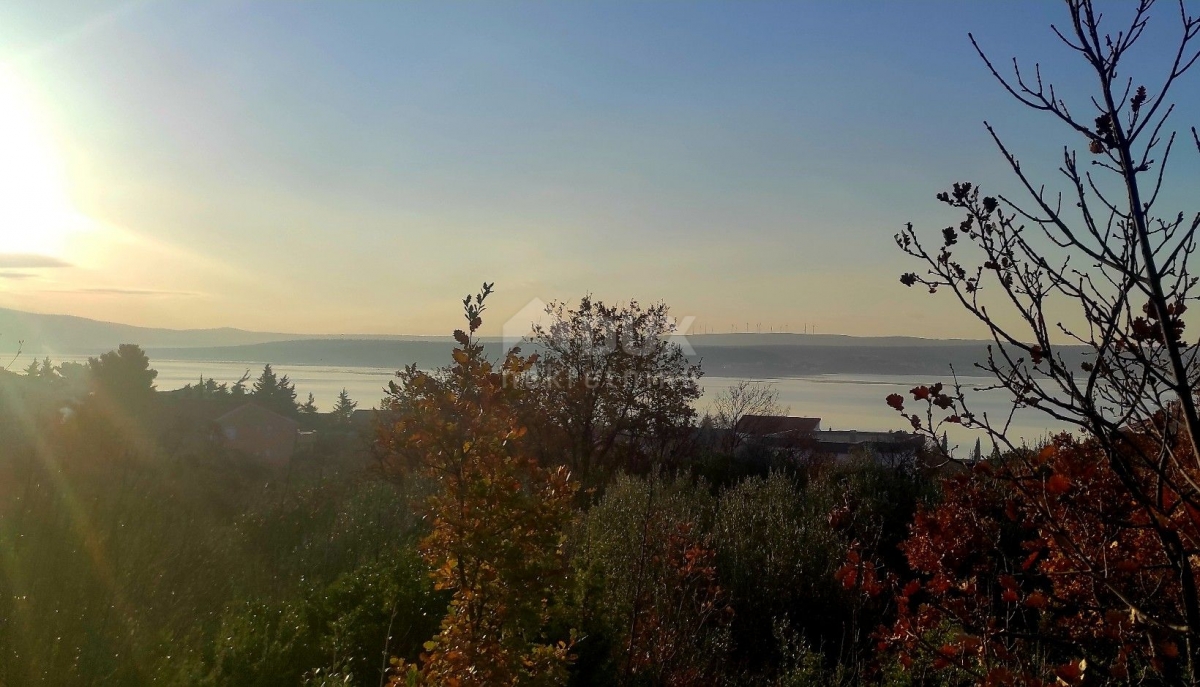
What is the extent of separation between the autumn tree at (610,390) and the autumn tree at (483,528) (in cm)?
1123

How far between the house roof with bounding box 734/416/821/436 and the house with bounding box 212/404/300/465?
42.4 feet

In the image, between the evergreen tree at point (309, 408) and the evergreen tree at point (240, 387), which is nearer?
the evergreen tree at point (240, 387)

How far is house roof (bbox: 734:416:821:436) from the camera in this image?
24970 mm

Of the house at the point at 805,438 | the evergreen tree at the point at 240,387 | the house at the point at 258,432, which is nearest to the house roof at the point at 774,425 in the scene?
the house at the point at 805,438

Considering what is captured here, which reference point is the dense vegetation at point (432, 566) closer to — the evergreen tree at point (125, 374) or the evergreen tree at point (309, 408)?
the evergreen tree at point (125, 374)

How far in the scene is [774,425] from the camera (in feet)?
91.0

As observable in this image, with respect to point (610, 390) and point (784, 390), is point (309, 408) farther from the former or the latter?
point (784, 390)

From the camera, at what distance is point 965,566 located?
13.8ft

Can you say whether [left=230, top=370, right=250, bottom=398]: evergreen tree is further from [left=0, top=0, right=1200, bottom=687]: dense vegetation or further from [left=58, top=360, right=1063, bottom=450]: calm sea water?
[left=0, top=0, right=1200, bottom=687]: dense vegetation

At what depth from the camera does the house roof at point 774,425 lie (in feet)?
81.9

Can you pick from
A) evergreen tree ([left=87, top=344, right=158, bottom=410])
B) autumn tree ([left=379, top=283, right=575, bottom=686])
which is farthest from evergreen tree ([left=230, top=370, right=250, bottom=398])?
autumn tree ([left=379, top=283, right=575, bottom=686])

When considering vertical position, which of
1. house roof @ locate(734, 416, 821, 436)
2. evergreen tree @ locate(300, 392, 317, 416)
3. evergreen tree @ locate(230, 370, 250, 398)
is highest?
evergreen tree @ locate(230, 370, 250, 398)

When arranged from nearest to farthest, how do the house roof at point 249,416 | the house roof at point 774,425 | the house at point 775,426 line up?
1. the house roof at point 249,416
2. the house at point 775,426
3. the house roof at point 774,425

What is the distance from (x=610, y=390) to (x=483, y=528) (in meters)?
12.3
